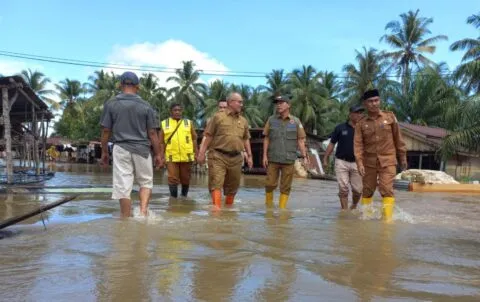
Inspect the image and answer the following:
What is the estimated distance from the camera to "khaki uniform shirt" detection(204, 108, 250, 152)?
648cm

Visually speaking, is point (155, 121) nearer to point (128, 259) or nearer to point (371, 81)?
point (128, 259)

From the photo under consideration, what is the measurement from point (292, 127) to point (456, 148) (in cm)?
1687

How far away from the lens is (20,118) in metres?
15.8

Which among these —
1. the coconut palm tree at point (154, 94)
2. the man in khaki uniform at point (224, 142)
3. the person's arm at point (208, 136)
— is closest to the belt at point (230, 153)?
the man in khaki uniform at point (224, 142)

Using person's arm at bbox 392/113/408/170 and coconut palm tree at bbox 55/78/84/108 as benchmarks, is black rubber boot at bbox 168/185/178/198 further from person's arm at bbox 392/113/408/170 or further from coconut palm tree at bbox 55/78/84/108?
coconut palm tree at bbox 55/78/84/108

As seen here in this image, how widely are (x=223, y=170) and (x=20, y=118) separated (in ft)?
38.0

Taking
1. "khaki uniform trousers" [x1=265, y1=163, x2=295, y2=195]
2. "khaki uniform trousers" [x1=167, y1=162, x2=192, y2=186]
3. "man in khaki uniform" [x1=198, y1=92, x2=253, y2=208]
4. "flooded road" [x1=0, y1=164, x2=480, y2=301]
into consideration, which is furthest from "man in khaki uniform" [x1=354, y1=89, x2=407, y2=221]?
"khaki uniform trousers" [x1=167, y1=162, x2=192, y2=186]

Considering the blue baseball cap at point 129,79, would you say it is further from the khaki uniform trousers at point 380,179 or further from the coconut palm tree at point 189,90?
the coconut palm tree at point 189,90

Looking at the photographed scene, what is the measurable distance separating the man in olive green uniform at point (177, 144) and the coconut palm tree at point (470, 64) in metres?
20.1

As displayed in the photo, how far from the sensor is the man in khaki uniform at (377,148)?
5.81 meters

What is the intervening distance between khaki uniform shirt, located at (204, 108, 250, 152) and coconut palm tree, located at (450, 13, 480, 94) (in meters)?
20.7

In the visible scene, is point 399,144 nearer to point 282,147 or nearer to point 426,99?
point 282,147

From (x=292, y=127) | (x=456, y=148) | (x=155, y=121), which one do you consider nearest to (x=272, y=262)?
(x=155, y=121)

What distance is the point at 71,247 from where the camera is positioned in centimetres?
356
